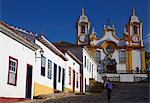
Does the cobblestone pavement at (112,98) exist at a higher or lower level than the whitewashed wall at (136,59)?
lower

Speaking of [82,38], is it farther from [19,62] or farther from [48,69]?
[19,62]

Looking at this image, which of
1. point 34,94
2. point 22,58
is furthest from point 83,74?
point 22,58

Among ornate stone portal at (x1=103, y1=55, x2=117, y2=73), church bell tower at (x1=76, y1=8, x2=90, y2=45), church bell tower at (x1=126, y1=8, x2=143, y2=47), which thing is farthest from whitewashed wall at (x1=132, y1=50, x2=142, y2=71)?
church bell tower at (x1=76, y1=8, x2=90, y2=45)

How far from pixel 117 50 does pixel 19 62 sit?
3966 centimetres

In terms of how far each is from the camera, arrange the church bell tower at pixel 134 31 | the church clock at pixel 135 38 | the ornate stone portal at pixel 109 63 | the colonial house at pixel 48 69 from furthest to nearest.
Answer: the church clock at pixel 135 38
the church bell tower at pixel 134 31
the ornate stone portal at pixel 109 63
the colonial house at pixel 48 69

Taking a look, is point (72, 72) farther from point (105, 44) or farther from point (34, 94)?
point (105, 44)

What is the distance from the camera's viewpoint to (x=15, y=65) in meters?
15.3

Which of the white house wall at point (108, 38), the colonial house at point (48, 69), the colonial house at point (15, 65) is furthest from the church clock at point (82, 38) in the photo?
the colonial house at point (15, 65)

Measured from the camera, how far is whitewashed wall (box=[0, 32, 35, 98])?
14.0m

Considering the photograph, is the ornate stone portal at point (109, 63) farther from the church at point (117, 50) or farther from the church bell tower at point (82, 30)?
the church bell tower at point (82, 30)

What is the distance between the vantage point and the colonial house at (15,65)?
14.1 meters

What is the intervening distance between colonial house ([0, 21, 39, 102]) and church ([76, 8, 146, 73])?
116 feet

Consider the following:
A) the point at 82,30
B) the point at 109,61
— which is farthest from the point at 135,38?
the point at 82,30

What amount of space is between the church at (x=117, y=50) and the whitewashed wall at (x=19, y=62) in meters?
36.1
